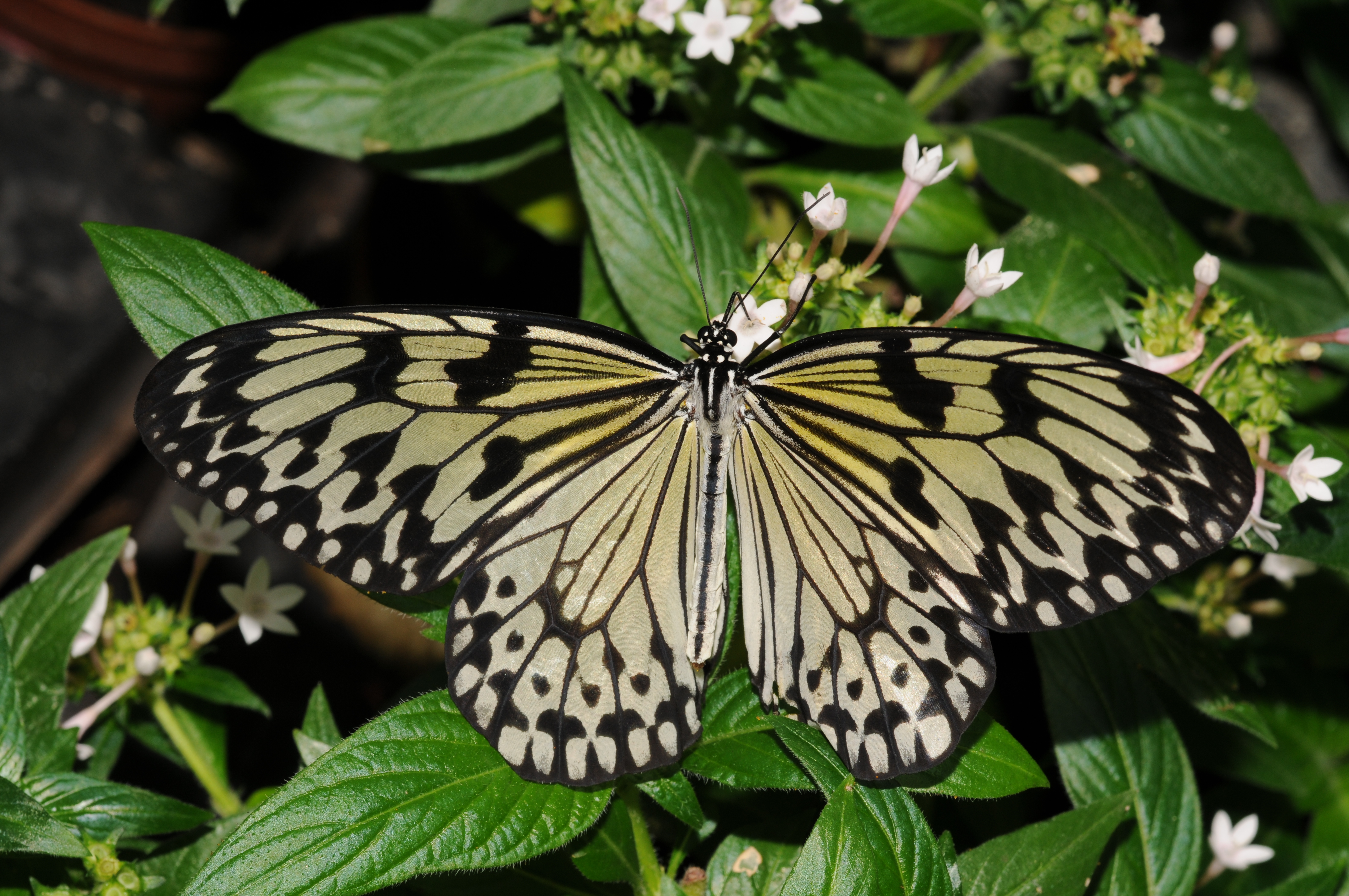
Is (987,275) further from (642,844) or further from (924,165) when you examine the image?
(642,844)

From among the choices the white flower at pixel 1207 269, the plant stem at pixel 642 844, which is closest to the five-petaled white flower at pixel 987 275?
the white flower at pixel 1207 269

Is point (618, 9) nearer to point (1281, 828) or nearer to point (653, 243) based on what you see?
point (653, 243)

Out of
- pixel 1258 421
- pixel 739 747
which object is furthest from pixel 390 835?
pixel 1258 421

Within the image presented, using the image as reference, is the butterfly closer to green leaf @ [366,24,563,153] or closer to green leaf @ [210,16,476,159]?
green leaf @ [366,24,563,153]

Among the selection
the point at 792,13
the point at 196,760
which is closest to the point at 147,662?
the point at 196,760

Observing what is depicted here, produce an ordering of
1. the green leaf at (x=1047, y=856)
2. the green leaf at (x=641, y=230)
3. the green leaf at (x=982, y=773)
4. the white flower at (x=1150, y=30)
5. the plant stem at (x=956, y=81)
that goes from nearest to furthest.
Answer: the green leaf at (x=982, y=773) → the green leaf at (x=1047, y=856) → the green leaf at (x=641, y=230) → the white flower at (x=1150, y=30) → the plant stem at (x=956, y=81)

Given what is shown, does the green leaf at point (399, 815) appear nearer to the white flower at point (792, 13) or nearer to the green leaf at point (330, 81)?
the white flower at point (792, 13)
